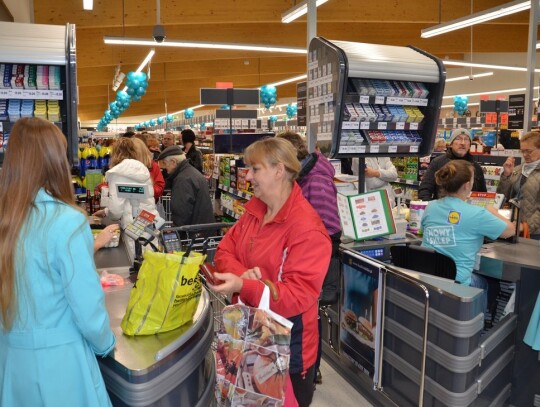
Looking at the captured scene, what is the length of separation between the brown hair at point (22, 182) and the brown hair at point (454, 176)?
8.20 feet

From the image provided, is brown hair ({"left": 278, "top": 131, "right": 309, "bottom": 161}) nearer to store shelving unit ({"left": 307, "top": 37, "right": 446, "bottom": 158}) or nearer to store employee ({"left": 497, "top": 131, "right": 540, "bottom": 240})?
store shelving unit ({"left": 307, "top": 37, "right": 446, "bottom": 158})

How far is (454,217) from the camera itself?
346 centimetres

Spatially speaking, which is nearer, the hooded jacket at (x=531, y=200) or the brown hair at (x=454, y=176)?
the brown hair at (x=454, y=176)

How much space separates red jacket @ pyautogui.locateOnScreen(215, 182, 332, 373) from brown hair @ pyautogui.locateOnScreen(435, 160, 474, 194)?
1.57m

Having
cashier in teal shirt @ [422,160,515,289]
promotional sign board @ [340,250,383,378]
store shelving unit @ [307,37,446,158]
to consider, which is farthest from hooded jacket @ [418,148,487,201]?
promotional sign board @ [340,250,383,378]

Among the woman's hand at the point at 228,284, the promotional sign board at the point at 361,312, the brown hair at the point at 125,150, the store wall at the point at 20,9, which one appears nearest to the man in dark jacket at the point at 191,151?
the brown hair at the point at 125,150

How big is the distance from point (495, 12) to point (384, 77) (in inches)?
206

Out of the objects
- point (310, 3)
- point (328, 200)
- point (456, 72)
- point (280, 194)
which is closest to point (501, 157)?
point (310, 3)

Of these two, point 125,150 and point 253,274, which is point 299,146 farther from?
point 125,150

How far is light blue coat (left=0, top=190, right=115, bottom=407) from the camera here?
1724mm

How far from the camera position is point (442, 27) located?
29.8 ft

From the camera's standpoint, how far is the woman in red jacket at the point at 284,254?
2088 mm

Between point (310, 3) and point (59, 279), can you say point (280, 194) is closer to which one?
point (59, 279)

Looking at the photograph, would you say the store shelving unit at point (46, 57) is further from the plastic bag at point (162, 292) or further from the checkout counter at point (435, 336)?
the checkout counter at point (435, 336)
